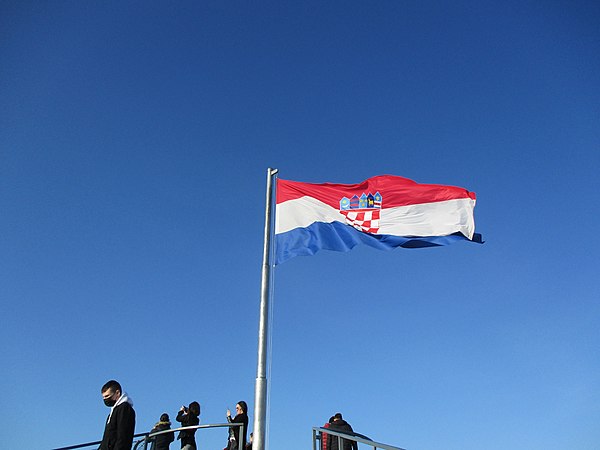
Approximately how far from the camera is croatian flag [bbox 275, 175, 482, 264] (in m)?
12.5

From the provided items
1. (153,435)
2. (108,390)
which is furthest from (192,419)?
(108,390)

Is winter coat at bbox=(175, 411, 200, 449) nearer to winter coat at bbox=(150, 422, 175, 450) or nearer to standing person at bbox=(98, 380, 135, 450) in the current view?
winter coat at bbox=(150, 422, 175, 450)

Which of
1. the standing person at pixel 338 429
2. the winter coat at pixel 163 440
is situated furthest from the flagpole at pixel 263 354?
the winter coat at pixel 163 440

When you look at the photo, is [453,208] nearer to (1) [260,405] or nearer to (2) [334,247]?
(2) [334,247]

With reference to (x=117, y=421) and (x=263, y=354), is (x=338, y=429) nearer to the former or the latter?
(x=263, y=354)

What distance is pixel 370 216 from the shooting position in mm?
12977

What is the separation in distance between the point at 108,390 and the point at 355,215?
721cm

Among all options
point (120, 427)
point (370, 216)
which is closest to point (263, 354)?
point (120, 427)

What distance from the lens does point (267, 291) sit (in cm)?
1088

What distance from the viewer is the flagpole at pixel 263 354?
9.43 meters

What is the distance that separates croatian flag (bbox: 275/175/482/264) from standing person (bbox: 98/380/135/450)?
5582mm

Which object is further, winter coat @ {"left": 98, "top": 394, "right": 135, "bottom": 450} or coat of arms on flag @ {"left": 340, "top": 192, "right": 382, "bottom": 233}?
coat of arms on flag @ {"left": 340, "top": 192, "right": 382, "bottom": 233}

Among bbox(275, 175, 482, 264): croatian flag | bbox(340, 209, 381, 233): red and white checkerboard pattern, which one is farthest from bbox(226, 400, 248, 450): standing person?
bbox(340, 209, 381, 233): red and white checkerboard pattern

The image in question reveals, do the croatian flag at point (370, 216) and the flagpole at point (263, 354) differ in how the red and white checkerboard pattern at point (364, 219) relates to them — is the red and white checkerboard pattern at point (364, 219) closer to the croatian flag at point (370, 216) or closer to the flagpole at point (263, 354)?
the croatian flag at point (370, 216)
